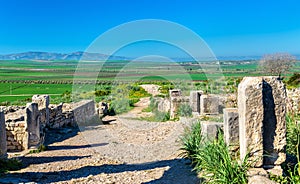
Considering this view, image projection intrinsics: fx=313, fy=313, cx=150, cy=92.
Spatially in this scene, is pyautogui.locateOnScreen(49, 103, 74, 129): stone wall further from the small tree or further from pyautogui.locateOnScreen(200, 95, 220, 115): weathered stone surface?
the small tree

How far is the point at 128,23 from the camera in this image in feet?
44.4

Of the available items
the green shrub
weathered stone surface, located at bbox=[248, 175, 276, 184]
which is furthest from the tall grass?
the green shrub

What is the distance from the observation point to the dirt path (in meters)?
7.17

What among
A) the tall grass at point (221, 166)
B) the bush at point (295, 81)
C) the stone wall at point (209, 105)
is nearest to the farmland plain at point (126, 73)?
the stone wall at point (209, 105)

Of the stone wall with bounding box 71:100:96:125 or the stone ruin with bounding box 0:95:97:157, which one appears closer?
the stone ruin with bounding box 0:95:97:157

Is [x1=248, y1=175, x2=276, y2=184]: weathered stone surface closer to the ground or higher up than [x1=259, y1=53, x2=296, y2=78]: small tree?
closer to the ground

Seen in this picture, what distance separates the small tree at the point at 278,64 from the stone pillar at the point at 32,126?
3289 cm

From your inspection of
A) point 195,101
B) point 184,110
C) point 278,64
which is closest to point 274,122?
point 195,101

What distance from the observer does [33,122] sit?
1068 cm

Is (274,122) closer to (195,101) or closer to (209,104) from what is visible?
(209,104)

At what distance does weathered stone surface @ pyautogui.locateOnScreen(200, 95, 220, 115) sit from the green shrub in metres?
0.96

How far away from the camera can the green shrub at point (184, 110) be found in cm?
1454

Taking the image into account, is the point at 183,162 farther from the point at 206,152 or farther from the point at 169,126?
the point at 169,126

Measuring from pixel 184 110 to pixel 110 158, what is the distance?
6.10 m
